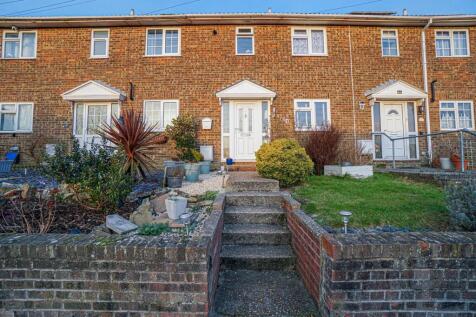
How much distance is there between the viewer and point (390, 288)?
6.44 feet

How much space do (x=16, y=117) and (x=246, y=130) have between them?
32.2ft

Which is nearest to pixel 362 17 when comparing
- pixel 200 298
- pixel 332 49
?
pixel 332 49

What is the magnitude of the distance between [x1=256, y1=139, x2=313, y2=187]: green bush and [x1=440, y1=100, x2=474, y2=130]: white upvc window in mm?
8345

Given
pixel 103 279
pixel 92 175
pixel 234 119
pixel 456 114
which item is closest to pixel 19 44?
pixel 234 119

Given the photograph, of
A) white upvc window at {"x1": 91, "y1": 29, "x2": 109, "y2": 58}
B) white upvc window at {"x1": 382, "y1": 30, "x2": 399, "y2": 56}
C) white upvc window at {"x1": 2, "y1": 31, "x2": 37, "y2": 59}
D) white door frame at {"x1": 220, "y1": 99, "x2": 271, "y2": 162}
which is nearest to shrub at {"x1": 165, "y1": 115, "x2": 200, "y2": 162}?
white door frame at {"x1": 220, "y1": 99, "x2": 271, "y2": 162}

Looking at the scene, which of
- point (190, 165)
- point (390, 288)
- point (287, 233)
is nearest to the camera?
point (390, 288)

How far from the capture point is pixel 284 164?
18.2ft

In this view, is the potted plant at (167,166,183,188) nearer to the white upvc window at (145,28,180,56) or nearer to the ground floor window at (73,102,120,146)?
the ground floor window at (73,102,120,146)

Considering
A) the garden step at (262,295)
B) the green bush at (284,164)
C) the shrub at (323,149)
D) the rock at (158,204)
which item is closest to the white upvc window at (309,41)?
the shrub at (323,149)

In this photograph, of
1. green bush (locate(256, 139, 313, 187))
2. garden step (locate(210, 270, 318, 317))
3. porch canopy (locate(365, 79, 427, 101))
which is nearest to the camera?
garden step (locate(210, 270, 318, 317))

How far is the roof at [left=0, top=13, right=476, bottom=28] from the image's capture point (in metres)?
9.82

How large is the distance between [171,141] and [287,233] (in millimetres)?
7476

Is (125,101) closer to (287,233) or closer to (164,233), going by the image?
(164,233)

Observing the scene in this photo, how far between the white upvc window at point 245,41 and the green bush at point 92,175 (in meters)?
7.91
